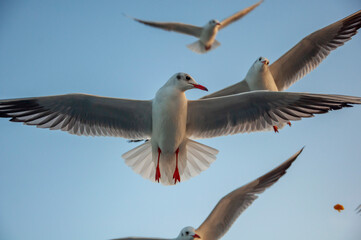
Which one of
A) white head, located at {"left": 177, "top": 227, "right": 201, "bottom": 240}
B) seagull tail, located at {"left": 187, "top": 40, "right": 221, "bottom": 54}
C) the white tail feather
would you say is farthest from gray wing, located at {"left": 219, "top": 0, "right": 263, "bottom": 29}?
white head, located at {"left": 177, "top": 227, "right": 201, "bottom": 240}

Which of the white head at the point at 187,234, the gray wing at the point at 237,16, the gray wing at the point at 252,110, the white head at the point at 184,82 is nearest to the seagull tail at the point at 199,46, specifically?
the gray wing at the point at 237,16

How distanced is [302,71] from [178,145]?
2.35 meters

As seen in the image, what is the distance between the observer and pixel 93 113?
4348 millimetres

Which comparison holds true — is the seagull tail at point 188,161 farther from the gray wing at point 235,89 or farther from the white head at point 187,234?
the gray wing at point 235,89

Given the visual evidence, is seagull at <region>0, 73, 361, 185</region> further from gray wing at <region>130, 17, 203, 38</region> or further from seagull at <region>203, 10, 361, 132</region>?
gray wing at <region>130, 17, 203, 38</region>

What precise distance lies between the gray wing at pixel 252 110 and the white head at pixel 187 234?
40.0 inches

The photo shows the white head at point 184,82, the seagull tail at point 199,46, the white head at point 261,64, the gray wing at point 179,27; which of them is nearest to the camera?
the white head at point 184,82

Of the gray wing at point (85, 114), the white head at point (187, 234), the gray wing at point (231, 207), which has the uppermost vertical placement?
the gray wing at point (85, 114)

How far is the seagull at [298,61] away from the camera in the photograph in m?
5.43

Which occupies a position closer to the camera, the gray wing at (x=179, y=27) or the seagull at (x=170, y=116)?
the seagull at (x=170, y=116)

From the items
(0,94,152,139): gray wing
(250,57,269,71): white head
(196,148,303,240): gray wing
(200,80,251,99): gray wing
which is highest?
(250,57,269,71): white head

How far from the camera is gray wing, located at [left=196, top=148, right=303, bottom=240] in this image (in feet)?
14.6

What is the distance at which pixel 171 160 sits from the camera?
4.47 metres

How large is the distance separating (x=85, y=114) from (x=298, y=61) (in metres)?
3.07
